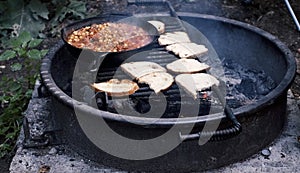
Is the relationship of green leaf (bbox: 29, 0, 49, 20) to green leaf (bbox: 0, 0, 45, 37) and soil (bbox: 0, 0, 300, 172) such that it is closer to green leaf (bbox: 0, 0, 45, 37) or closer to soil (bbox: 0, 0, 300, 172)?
green leaf (bbox: 0, 0, 45, 37)

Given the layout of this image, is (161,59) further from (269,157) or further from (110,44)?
(269,157)

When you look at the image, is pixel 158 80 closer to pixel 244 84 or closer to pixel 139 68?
pixel 139 68

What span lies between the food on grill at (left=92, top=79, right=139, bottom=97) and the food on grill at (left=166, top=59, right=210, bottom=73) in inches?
11.9

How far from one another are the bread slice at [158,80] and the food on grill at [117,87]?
76 millimetres

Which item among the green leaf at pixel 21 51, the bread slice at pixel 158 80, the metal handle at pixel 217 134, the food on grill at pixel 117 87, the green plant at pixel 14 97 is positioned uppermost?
the metal handle at pixel 217 134

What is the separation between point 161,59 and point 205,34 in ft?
2.20

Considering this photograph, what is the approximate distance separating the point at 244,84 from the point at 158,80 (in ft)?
2.31

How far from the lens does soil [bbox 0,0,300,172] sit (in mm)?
5105

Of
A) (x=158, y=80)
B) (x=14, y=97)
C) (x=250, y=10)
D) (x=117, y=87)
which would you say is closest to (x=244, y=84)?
(x=158, y=80)

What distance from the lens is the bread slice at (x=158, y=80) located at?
297cm

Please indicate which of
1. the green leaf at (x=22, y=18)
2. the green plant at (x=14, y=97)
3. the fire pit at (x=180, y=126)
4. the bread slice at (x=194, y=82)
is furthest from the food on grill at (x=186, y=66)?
the green leaf at (x=22, y=18)

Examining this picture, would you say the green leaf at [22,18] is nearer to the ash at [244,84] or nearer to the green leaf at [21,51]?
the green leaf at [21,51]

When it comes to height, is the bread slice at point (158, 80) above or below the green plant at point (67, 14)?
above

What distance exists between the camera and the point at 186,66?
3201 millimetres
